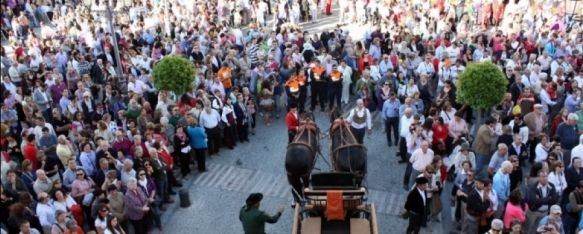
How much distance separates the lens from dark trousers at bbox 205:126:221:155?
15.0 m

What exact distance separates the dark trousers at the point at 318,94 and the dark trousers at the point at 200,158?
4.20 m

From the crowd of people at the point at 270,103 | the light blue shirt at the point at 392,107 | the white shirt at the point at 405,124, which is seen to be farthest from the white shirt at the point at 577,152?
the light blue shirt at the point at 392,107

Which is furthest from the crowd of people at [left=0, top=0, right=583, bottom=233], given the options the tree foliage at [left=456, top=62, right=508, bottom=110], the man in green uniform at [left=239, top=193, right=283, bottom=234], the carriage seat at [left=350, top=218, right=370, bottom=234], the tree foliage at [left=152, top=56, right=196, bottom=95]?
the man in green uniform at [left=239, top=193, right=283, bottom=234]

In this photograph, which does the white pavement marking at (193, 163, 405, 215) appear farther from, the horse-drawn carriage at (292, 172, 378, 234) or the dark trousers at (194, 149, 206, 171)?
the horse-drawn carriage at (292, 172, 378, 234)

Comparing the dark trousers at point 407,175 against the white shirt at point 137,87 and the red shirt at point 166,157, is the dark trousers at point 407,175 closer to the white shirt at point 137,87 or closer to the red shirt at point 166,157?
the red shirt at point 166,157

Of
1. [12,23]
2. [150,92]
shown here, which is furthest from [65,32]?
[150,92]

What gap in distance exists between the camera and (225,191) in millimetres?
13984

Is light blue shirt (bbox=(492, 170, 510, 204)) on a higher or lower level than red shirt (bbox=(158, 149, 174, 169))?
lower

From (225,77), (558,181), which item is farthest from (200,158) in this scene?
(558,181)

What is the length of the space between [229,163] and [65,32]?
9072 mm

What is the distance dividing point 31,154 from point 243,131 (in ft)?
18.0

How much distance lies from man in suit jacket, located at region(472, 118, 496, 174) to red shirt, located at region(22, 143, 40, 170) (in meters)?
8.34

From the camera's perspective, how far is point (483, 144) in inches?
521

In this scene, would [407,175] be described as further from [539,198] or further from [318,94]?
[318,94]
